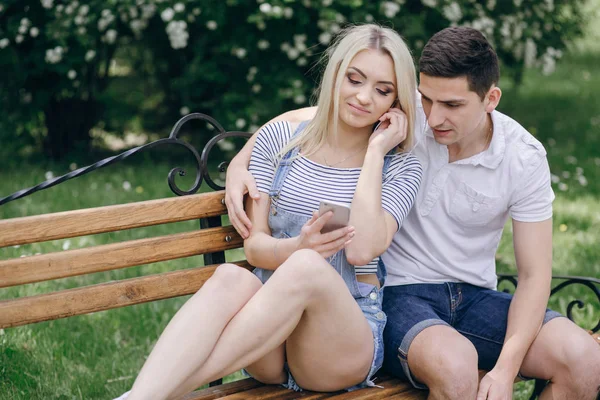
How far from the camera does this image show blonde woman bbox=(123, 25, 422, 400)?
2.62 metres

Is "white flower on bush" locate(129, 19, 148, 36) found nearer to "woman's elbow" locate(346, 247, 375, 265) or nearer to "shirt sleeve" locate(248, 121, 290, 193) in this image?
"shirt sleeve" locate(248, 121, 290, 193)

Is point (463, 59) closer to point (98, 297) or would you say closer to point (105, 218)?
point (105, 218)

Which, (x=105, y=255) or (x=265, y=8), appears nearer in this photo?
(x=105, y=255)

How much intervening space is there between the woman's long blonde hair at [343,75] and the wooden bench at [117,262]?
380mm

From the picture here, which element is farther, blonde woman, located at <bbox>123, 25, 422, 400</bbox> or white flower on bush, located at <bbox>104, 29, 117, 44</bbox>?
white flower on bush, located at <bbox>104, 29, 117, 44</bbox>

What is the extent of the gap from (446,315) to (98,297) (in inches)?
50.4

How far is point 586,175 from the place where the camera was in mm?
6863

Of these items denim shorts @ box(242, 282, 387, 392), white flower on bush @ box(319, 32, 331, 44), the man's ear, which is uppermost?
the man's ear

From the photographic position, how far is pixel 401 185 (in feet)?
9.80

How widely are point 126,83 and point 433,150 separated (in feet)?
17.6

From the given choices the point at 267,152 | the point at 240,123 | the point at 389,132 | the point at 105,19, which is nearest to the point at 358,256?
the point at 389,132

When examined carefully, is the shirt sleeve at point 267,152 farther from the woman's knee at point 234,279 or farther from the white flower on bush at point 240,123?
the white flower on bush at point 240,123

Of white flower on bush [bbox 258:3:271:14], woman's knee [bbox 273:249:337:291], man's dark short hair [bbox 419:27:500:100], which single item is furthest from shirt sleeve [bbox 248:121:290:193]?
white flower on bush [bbox 258:3:271:14]

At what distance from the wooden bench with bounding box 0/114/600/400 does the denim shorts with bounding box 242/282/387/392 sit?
0.03m
